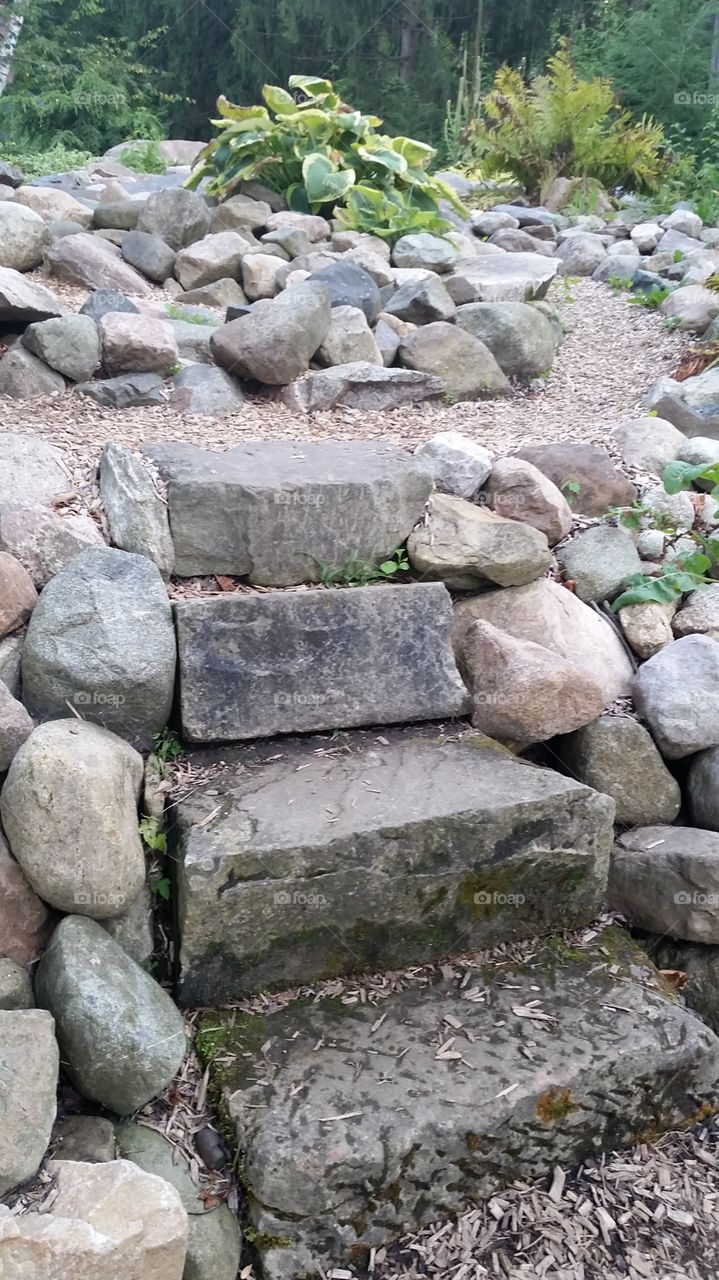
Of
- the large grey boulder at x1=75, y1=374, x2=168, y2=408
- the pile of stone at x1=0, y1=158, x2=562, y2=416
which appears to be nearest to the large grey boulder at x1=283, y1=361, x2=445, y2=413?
the pile of stone at x1=0, y1=158, x2=562, y2=416

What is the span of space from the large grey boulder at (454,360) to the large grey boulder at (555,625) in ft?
5.93

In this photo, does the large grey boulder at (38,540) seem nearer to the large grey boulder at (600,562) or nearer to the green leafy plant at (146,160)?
the large grey boulder at (600,562)

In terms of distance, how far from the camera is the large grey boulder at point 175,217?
6.37 metres

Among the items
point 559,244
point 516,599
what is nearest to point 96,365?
point 516,599

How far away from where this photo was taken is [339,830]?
246 centimetres

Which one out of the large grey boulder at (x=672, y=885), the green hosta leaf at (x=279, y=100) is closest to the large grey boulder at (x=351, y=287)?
the green hosta leaf at (x=279, y=100)

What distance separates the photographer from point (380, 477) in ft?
10.6

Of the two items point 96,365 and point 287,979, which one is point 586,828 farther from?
point 96,365

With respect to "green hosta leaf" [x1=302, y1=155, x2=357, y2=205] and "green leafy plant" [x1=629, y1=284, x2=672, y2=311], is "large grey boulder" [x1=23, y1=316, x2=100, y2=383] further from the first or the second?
"green leafy plant" [x1=629, y1=284, x2=672, y2=311]

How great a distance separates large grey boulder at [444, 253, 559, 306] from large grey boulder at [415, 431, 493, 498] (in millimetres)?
2587

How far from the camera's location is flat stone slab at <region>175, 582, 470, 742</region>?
279 cm

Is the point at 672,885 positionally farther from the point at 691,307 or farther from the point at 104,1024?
the point at 691,307

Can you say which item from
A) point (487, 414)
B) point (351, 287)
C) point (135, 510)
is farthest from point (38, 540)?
point (351, 287)

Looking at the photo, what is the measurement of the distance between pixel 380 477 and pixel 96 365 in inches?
62.8
